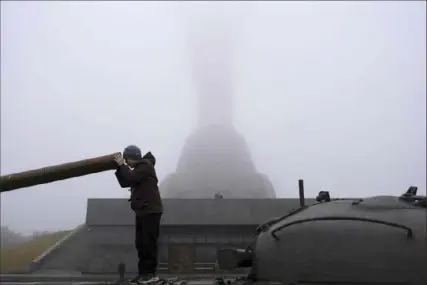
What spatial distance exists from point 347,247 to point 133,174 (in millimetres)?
2526

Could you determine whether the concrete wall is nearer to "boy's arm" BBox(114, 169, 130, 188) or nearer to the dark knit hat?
the dark knit hat

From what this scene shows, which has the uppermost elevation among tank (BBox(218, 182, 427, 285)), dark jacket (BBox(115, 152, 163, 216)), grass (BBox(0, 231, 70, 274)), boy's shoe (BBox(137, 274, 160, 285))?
dark jacket (BBox(115, 152, 163, 216))

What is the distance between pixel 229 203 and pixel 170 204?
3591mm

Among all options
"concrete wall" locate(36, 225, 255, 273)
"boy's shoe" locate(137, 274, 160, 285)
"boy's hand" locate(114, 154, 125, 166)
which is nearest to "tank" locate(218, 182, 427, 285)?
"boy's shoe" locate(137, 274, 160, 285)

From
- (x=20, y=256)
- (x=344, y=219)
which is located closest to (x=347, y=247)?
(x=344, y=219)

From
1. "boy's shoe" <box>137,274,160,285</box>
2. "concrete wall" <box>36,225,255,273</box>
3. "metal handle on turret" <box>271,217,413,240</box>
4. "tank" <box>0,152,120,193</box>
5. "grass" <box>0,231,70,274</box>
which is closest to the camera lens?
"metal handle on turret" <box>271,217,413,240</box>

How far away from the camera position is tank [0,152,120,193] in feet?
18.5

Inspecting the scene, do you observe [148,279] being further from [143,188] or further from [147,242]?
[143,188]

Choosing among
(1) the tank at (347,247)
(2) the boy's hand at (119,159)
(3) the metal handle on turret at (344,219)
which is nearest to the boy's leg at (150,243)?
(2) the boy's hand at (119,159)

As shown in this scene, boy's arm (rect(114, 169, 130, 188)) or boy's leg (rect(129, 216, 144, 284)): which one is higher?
boy's arm (rect(114, 169, 130, 188))

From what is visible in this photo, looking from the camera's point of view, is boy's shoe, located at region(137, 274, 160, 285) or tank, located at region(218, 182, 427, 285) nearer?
tank, located at region(218, 182, 427, 285)

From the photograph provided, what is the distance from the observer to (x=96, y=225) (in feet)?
98.6

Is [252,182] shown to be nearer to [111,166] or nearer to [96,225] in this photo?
[96,225]

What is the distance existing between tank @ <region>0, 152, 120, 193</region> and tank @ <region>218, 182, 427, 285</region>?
1674mm
